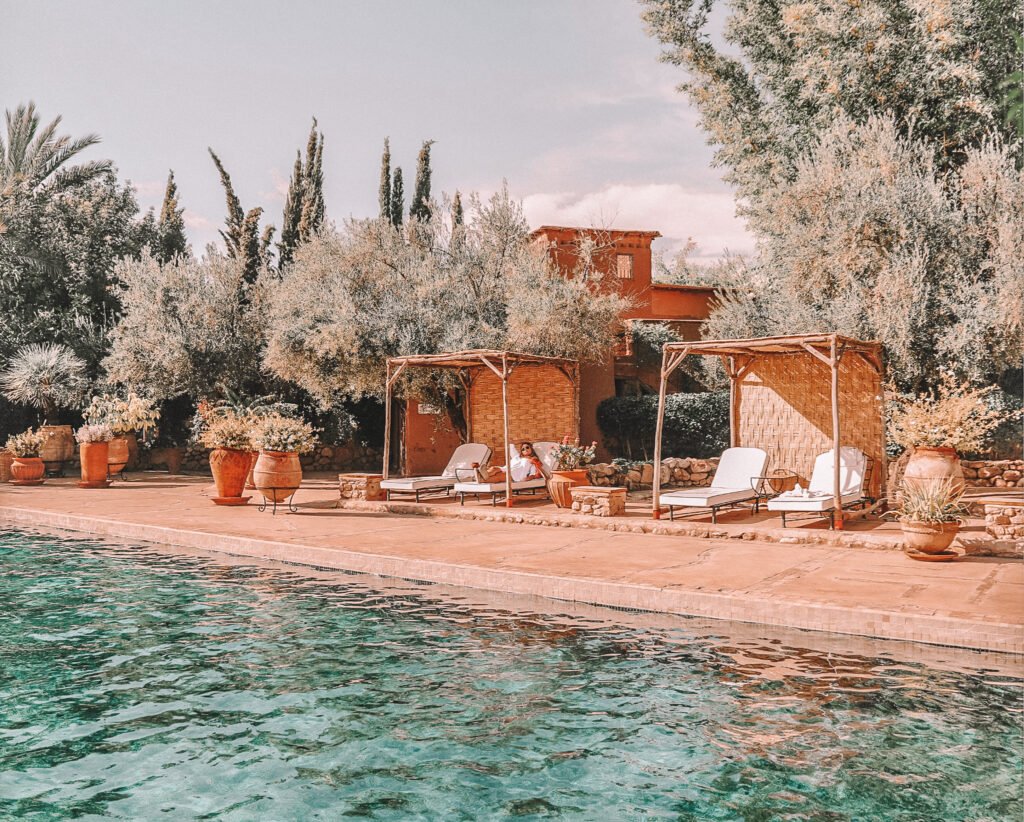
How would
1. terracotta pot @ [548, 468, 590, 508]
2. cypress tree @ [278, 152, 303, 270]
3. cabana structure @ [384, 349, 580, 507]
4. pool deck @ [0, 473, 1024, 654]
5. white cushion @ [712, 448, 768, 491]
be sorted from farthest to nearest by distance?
cypress tree @ [278, 152, 303, 270] → cabana structure @ [384, 349, 580, 507] → terracotta pot @ [548, 468, 590, 508] → white cushion @ [712, 448, 768, 491] → pool deck @ [0, 473, 1024, 654]

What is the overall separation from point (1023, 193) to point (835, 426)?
673cm

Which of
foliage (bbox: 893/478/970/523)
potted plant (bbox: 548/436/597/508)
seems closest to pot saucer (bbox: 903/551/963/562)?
foliage (bbox: 893/478/970/523)

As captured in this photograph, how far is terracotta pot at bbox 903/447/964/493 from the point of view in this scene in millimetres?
9641

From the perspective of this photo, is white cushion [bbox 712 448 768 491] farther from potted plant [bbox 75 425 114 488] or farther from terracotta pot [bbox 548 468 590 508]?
potted plant [bbox 75 425 114 488]

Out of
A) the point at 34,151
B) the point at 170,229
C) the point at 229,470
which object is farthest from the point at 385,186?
the point at 229,470

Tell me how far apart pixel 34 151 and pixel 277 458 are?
1370 cm

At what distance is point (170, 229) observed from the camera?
2503 cm

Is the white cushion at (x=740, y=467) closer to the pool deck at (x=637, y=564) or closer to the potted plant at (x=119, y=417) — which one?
the pool deck at (x=637, y=564)

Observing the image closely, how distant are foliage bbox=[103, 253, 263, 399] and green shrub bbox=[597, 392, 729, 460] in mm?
8436

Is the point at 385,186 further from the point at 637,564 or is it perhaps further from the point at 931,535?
the point at 931,535

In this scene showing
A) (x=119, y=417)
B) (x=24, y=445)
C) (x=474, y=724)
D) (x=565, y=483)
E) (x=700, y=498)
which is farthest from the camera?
(x=24, y=445)

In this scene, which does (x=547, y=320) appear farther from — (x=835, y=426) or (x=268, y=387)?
(x=268, y=387)

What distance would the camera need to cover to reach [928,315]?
44.6 ft

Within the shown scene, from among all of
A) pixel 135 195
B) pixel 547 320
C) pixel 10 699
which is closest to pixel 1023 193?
pixel 547 320
